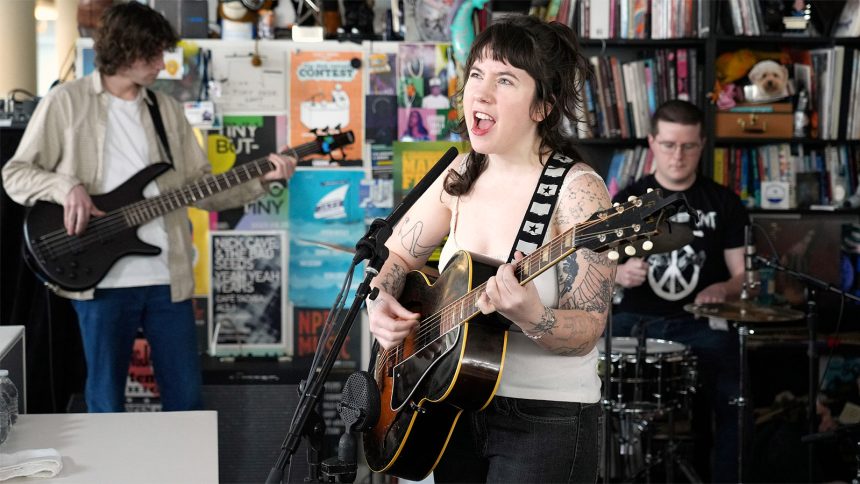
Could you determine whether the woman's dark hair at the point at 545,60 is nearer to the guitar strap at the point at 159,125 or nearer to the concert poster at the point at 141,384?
the guitar strap at the point at 159,125

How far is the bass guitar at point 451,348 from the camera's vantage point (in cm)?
163

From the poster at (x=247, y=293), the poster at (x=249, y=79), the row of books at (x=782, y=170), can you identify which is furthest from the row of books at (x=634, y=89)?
the poster at (x=247, y=293)

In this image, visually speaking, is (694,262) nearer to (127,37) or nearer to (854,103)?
(854,103)

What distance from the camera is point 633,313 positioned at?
155 inches

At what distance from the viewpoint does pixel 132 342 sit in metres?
3.39

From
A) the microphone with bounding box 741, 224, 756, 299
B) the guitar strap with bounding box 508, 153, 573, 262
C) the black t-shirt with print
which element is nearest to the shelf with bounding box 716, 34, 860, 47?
the black t-shirt with print

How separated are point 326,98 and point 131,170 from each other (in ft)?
3.66

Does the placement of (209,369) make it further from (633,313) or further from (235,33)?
(633,313)

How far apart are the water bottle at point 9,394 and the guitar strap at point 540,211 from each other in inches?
41.0

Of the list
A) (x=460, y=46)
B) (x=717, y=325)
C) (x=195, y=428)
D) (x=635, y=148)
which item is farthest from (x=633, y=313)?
(x=195, y=428)

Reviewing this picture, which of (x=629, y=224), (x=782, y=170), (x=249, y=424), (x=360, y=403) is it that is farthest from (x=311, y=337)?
(x=629, y=224)

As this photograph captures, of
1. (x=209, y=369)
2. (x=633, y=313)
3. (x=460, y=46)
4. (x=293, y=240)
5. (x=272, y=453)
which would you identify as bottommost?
(x=272, y=453)

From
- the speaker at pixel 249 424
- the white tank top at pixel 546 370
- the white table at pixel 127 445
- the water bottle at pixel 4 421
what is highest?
the white tank top at pixel 546 370

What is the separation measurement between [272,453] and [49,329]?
98 centimetres
